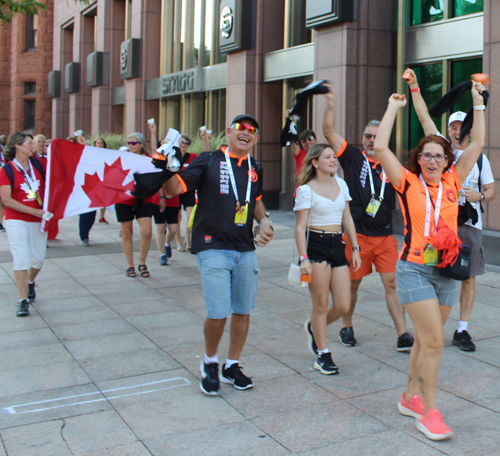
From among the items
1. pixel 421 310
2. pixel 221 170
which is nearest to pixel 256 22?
pixel 221 170

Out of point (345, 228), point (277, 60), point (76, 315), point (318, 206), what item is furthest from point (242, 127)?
point (277, 60)

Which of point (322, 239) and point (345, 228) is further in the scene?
point (345, 228)

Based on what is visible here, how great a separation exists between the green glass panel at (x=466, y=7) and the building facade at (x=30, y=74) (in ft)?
103

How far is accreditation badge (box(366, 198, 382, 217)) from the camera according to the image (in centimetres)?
561

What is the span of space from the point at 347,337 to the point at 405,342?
0.53 m

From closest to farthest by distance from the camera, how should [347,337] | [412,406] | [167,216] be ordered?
[412,406], [347,337], [167,216]

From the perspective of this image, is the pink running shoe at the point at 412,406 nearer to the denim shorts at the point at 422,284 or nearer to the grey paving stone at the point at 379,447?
the grey paving stone at the point at 379,447

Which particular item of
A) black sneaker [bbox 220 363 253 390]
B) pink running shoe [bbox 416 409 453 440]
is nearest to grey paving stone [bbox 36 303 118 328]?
black sneaker [bbox 220 363 253 390]

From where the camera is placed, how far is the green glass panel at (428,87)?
461 inches

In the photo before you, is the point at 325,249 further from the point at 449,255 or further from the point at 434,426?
the point at 434,426

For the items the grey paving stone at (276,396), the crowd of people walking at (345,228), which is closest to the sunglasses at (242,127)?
the crowd of people walking at (345,228)

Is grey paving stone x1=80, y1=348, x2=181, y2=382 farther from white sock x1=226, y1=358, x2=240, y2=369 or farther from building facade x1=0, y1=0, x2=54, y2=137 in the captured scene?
building facade x1=0, y1=0, x2=54, y2=137

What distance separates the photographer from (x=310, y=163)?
16.8 ft

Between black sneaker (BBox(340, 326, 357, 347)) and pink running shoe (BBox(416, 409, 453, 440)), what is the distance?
177 centimetres
